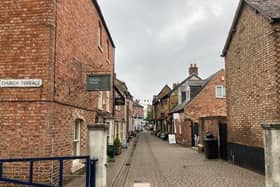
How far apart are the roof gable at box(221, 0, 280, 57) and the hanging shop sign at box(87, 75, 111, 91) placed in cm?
629

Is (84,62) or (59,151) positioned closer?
(59,151)

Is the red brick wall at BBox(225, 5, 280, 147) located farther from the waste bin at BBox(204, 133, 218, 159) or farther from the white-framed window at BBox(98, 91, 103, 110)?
the white-framed window at BBox(98, 91, 103, 110)

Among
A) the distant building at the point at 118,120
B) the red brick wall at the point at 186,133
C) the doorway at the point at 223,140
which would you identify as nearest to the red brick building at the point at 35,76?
the distant building at the point at 118,120

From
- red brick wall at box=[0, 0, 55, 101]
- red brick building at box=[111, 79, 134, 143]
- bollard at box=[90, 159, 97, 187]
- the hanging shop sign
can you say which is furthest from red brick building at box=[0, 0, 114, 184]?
red brick building at box=[111, 79, 134, 143]

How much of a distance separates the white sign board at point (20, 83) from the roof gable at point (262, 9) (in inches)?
326

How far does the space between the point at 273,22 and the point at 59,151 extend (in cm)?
857

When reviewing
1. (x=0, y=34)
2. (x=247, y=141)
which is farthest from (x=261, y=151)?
(x=0, y=34)

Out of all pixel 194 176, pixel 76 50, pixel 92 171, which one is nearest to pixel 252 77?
pixel 194 176

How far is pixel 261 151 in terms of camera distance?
10656mm

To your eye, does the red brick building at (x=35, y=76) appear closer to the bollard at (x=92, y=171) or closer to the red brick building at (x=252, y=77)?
the bollard at (x=92, y=171)

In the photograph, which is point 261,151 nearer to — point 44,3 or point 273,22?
point 273,22

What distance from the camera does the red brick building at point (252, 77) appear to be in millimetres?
10156

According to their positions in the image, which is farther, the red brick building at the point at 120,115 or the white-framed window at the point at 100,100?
the red brick building at the point at 120,115

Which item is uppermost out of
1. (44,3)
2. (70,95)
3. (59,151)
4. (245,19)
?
(245,19)
